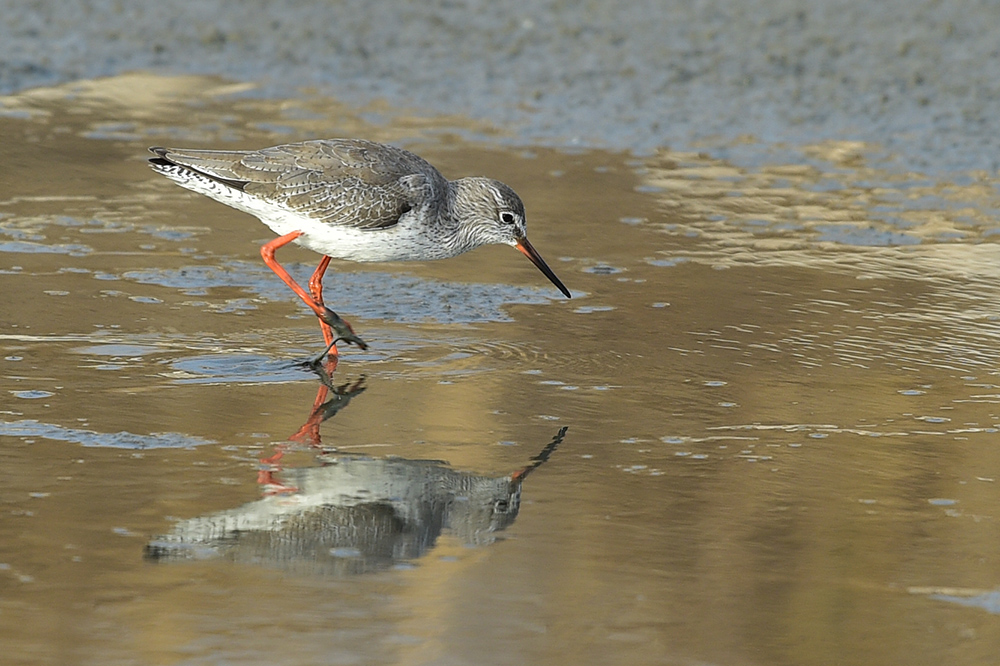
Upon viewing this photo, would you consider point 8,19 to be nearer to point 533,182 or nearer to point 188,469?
point 533,182

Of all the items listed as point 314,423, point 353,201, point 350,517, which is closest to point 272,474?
point 350,517

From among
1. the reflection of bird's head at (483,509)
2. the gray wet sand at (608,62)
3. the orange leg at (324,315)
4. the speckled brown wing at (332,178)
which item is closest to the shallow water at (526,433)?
the reflection of bird's head at (483,509)

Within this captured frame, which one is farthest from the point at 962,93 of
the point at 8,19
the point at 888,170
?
the point at 8,19

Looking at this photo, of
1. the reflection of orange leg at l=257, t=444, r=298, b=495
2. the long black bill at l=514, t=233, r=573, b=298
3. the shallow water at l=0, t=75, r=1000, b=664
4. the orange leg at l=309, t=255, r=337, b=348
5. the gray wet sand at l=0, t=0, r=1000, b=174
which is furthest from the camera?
the gray wet sand at l=0, t=0, r=1000, b=174

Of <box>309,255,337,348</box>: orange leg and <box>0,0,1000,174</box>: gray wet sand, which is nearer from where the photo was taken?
<box>309,255,337,348</box>: orange leg

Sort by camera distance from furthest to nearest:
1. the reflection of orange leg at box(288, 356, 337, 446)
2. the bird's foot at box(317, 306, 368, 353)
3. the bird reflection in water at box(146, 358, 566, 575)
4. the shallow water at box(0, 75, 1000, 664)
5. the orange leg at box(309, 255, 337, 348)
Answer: the orange leg at box(309, 255, 337, 348) → the bird's foot at box(317, 306, 368, 353) → the reflection of orange leg at box(288, 356, 337, 446) → the bird reflection in water at box(146, 358, 566, 575) → the shallow water at box(0, 75, 1000, 664)

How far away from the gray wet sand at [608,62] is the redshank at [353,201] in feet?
10.2

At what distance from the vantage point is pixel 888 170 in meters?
9.11

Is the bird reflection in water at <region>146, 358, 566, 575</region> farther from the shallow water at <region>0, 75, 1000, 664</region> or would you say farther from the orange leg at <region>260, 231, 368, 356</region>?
the orange leg at <region>260, 231, 368, 356</region>

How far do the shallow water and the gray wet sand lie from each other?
3.97ft

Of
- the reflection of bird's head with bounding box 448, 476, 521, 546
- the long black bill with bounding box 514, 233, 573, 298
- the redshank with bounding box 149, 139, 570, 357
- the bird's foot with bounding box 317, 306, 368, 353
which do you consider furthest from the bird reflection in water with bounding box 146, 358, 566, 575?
the long black bill with bounding box 514, 233, 573, 298

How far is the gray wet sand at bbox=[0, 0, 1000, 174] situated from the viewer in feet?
32.7

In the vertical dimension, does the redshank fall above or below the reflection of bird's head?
above

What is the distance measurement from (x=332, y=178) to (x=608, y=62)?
523cm
